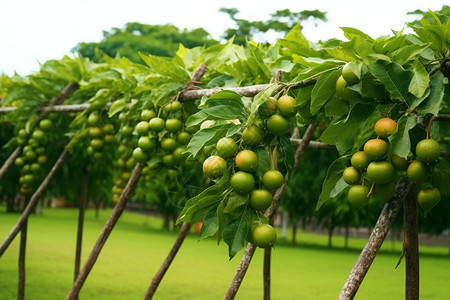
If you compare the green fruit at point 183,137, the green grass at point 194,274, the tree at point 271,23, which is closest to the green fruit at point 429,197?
the green fruit at point 183,137

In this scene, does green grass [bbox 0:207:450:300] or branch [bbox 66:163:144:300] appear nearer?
branch [bbox 66:163:144:300]

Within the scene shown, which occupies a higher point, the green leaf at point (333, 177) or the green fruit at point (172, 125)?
the green fruit at point (172, 125)

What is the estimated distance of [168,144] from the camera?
88.1 inches

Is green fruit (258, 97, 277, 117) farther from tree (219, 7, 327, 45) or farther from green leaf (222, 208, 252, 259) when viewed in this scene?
tree (219, 7, 327, 45)

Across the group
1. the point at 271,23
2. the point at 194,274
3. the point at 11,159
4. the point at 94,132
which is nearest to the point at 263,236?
the point at 94,132

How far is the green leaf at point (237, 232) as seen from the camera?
125 centimetres

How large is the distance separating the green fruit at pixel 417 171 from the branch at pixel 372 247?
16 cm

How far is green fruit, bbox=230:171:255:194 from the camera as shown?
123 centimetres

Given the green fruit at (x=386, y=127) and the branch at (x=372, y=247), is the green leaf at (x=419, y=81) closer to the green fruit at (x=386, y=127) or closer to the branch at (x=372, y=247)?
the green fruit at (x=386, y=127)

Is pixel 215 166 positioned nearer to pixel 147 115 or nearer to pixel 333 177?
pixel 333 177

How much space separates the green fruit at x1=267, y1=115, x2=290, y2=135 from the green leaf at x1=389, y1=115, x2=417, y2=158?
28 centimetres

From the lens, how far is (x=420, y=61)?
131 centimetres

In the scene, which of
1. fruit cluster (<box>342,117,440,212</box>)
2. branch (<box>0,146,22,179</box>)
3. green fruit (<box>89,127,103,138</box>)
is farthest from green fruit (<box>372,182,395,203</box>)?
branch (<box>0,146,22,179</box>)

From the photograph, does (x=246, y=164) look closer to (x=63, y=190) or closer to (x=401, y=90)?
(x=401, y=90)
